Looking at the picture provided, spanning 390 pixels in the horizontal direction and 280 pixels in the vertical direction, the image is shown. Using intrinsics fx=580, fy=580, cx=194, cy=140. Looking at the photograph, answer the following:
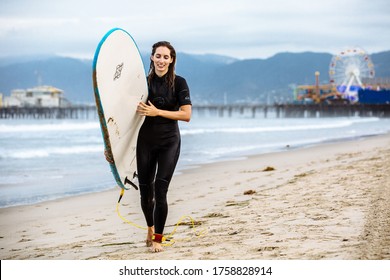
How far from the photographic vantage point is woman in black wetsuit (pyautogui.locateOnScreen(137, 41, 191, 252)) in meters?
3.22

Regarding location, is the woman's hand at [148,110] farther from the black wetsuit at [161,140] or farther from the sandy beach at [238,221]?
the sandy beach at [238,221]

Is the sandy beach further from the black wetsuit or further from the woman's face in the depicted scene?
the woman's face

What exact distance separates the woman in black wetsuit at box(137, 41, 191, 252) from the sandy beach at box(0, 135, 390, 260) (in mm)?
439

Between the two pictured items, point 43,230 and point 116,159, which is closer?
point 116,159

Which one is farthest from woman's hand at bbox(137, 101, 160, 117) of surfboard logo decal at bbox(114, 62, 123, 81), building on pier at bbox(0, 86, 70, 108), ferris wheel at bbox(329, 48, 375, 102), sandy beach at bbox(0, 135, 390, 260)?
building on pier at bbox(0, 86, 70, 108)

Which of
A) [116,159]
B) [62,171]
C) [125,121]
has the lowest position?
[62,171]

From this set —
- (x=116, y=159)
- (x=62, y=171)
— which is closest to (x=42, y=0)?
(x=116, y=159)

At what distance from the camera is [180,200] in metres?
5.54

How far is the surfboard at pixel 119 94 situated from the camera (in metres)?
3.08

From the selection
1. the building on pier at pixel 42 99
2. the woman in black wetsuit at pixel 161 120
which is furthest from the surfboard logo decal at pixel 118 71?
the building on pier at pixel 42 99

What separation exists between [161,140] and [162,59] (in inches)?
17.7

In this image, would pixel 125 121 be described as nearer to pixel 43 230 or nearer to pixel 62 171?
pixel 43 230
